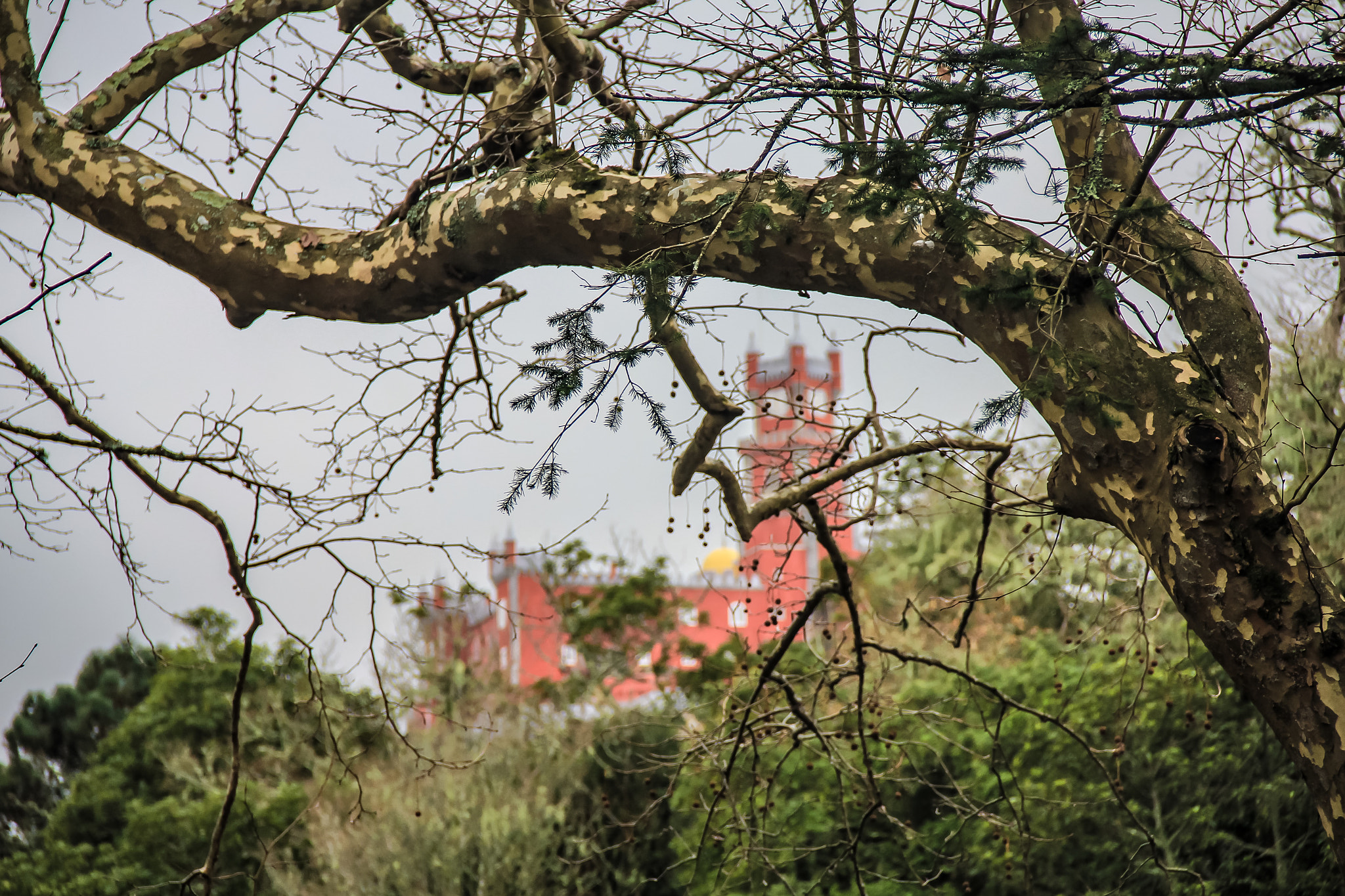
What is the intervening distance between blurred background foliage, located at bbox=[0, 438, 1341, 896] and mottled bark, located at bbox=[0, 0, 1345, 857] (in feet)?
Answer: 1.54

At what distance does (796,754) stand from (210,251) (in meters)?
4.61

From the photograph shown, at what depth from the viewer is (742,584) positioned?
53.7 ft

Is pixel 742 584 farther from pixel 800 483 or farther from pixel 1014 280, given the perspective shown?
pixel 1014 280

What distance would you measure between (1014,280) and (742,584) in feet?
48.2

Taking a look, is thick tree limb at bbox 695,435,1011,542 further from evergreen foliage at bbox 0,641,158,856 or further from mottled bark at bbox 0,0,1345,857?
evergreen foliage at bbox 0,641,158,856

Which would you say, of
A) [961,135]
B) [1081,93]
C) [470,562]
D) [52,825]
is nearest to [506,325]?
[470,562]

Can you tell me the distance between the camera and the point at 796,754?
6129 millimetres

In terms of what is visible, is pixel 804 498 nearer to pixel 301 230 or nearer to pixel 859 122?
pixel 859 122

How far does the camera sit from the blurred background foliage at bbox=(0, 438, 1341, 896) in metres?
3.34

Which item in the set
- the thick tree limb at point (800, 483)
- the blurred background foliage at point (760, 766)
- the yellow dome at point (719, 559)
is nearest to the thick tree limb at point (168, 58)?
the blurred background foliage at point (760, 766)

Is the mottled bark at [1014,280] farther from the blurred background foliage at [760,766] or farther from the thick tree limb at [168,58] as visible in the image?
the blurred background foliage at [760,766]

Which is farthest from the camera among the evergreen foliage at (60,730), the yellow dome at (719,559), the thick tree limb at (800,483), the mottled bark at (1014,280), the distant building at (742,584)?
the yellow dome at (719,559)

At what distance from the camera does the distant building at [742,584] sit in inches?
121

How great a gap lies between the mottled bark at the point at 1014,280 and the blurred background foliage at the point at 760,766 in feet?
1.54
